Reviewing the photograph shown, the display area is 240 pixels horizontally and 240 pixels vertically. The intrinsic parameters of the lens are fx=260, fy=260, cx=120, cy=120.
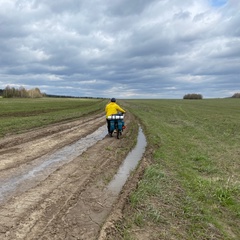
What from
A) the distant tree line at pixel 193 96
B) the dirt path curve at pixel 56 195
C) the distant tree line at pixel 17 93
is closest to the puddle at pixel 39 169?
the dirt path curve at pixel 56 195

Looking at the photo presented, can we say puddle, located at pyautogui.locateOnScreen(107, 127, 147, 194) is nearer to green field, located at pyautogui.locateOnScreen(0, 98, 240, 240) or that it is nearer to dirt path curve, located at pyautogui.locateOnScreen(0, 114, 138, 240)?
dirt path curve, located at pyautogui.locateOnScreen(0, 114, 138, 240)

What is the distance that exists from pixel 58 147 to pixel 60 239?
7.22 m

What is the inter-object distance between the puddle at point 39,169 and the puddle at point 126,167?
1.88m

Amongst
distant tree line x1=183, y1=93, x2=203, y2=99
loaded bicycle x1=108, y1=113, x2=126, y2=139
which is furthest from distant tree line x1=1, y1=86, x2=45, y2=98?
loaded bicycle x1=108, y1=113, x2=126, y2=139

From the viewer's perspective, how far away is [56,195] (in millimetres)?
5707

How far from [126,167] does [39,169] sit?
2.70m

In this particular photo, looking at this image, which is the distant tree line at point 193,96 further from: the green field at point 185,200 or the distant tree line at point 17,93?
the green field at point 185,200

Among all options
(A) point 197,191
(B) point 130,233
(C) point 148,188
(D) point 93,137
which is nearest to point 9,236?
(B) point 130,233

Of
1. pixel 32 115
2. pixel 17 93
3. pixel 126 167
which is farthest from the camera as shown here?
pixel 17 93

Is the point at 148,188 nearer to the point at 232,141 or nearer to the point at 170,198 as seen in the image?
the point at 170,198

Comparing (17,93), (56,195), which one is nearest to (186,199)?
(56,195)

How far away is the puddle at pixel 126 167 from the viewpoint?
6573 millimetres

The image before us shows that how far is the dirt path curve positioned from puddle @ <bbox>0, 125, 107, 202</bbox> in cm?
2

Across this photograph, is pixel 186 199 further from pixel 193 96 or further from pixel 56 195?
pixel 193 96
